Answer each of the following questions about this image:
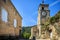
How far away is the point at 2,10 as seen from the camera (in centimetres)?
461

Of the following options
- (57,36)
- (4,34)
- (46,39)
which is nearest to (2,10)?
(4,34)

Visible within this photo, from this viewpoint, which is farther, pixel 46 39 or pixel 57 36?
pixel 46 39

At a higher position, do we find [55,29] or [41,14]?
[41,14]

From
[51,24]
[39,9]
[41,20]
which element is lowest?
[51,24]

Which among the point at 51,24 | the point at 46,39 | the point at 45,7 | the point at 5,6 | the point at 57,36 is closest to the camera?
the point at 5,6

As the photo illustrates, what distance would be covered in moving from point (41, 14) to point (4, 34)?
27476 millimetres

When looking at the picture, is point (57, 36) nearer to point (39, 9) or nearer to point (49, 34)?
point (49, 34)

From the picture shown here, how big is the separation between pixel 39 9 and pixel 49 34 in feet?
73.5

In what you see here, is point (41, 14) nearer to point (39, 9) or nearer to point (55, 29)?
point (39, 9)

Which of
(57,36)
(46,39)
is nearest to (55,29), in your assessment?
(57,36)

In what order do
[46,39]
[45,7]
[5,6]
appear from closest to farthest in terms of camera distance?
[5,6], [46,39], [45,7]

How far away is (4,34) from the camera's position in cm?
481

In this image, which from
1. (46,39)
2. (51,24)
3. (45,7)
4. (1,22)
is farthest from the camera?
(45,7)

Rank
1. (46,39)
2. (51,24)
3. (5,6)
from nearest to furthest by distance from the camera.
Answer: (5,6) < (51,24) < (46,39)
